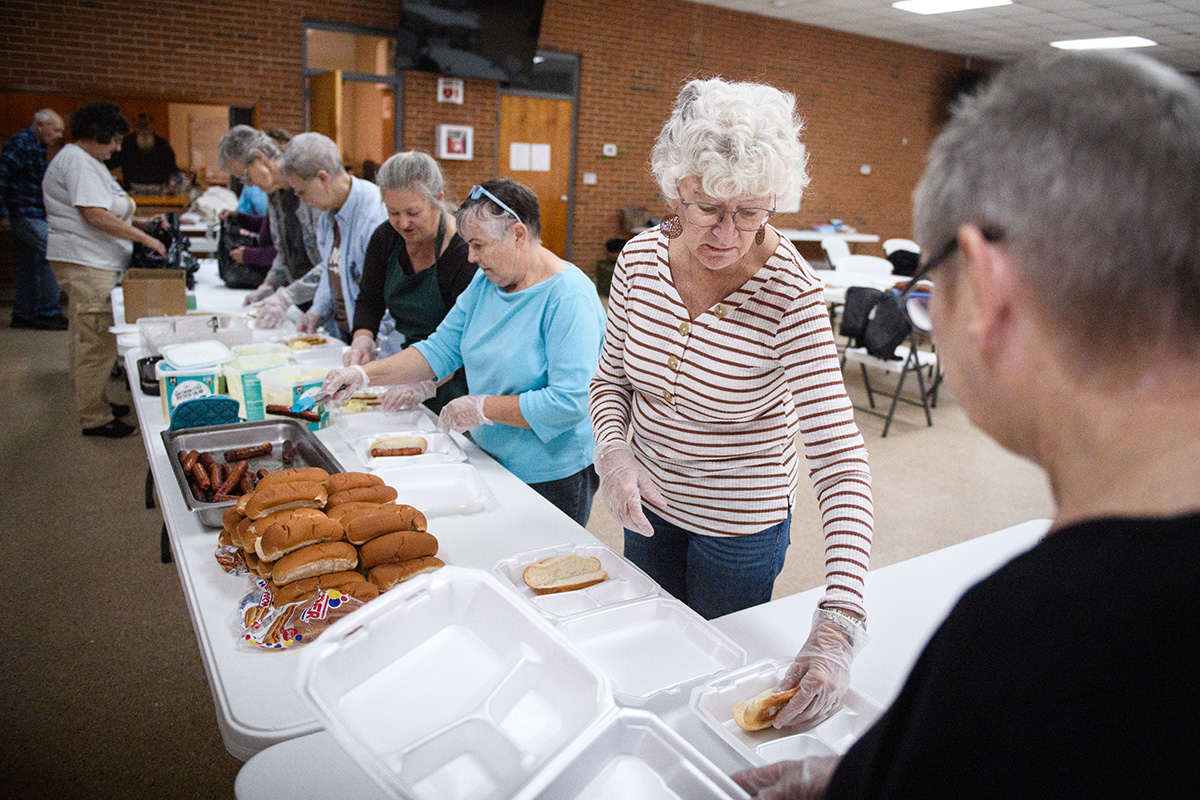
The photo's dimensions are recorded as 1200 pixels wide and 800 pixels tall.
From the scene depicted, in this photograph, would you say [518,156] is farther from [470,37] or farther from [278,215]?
Answer: [278,215]

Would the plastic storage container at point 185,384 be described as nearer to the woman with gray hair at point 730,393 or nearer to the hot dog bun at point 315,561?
the hot dog bun at point 315,561

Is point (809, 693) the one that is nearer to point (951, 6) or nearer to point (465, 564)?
point (465, 564)

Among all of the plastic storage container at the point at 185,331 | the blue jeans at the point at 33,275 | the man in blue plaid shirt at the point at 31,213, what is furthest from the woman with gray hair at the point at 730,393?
the blue jeans at the point at 33,275

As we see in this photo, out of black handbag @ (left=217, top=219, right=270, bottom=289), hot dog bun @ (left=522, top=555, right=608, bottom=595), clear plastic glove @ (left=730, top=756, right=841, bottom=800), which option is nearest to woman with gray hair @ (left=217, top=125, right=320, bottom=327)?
black handbag @ (left=217, top=219, right=270, bottom=289)

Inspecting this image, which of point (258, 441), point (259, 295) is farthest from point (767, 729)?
point (259, 295)

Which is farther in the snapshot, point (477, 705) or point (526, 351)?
point (526, 351)

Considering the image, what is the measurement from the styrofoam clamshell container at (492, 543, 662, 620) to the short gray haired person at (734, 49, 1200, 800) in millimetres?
930

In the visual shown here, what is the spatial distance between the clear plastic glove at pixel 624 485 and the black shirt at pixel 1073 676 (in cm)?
94

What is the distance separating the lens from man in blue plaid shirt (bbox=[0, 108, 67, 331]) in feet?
20.1

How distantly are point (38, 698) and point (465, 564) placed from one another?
1.69 metres

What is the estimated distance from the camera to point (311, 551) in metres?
1.39

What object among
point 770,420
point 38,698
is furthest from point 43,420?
point 770,420

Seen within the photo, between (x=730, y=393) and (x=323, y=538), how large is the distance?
80cm

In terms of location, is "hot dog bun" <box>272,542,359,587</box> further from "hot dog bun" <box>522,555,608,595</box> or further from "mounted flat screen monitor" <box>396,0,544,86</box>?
"mounted flat screen monitor" <box>396,0,544,86</box>
